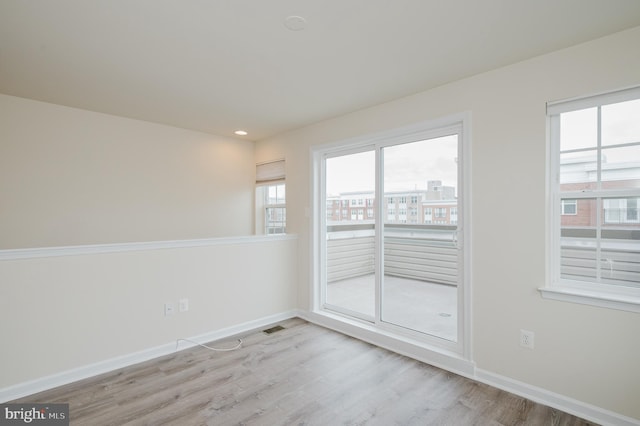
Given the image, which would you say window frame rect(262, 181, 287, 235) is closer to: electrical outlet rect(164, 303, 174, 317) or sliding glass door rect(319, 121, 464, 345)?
sliding glass door rect(319, 121, 464, 345)

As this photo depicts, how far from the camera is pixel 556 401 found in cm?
218

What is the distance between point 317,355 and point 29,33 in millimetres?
3262

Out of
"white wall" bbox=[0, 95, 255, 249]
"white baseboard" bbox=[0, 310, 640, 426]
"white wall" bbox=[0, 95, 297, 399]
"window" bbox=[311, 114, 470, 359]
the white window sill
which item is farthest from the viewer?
"white wall" bbox=[0, 95, 255, 249]

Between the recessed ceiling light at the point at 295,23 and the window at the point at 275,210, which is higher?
the recessed ceiling light at the point at 295,23

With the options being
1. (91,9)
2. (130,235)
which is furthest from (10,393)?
(91,9)

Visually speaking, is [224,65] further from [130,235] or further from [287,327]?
[287,327]

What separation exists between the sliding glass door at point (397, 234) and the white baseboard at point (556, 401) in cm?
41

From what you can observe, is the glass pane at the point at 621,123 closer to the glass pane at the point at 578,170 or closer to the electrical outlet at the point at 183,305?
the glass pane at the point at 578,170

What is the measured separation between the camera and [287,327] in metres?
3.75

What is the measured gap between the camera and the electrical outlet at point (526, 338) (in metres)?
2.31

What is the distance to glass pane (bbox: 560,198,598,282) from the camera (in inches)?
85.6

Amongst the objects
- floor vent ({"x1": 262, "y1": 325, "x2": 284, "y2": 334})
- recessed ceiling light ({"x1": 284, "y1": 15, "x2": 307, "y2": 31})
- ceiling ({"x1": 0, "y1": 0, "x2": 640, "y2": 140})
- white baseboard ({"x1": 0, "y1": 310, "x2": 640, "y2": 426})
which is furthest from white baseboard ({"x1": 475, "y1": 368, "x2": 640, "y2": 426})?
recessed ceiling light ({"x1": 284, "y1": 15, "x2": 307, "y2": 31})

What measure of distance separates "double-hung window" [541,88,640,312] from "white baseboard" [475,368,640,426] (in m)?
0.69

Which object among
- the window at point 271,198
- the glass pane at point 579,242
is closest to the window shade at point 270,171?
the window at point 271,198
